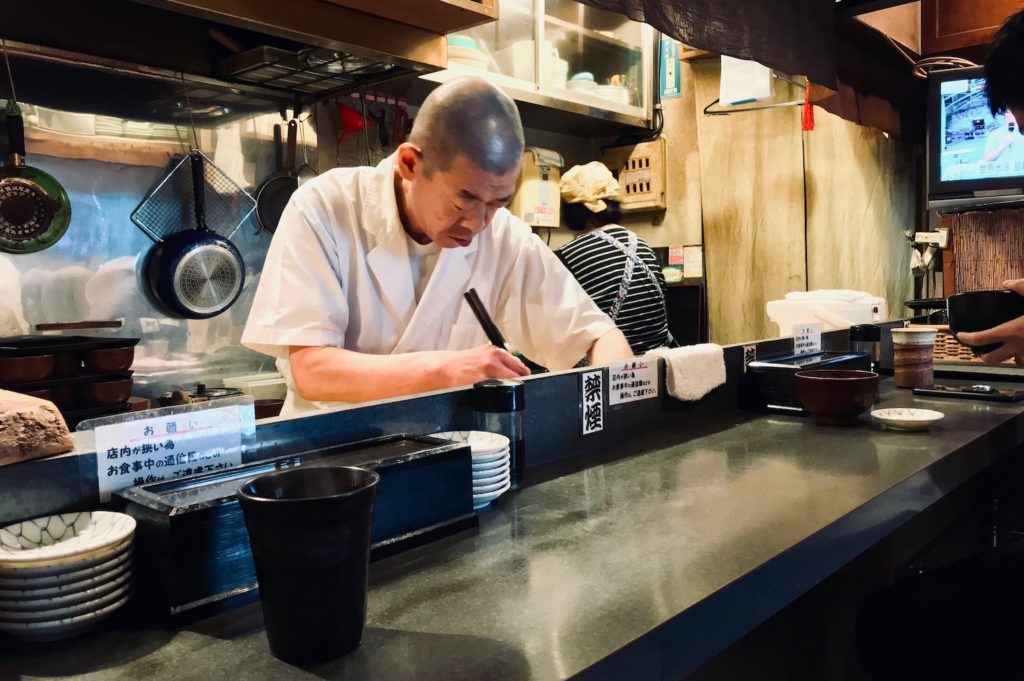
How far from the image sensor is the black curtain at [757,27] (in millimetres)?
1820

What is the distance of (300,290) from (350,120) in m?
1.72

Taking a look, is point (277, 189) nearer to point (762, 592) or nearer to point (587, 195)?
point (587, 195)

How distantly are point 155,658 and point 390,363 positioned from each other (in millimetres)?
916

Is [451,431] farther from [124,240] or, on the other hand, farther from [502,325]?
[124,240]

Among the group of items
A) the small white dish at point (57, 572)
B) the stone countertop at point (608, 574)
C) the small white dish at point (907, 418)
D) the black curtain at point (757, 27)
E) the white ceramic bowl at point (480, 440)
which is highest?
the black curtain at point (757, 27)

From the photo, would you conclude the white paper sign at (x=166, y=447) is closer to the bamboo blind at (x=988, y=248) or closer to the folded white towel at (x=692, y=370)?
the folded white towel at (x=692, y=370)

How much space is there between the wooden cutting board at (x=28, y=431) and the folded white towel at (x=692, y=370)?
4.05 ft

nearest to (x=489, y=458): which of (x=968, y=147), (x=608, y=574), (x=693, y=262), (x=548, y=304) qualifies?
(x=608, y=574)

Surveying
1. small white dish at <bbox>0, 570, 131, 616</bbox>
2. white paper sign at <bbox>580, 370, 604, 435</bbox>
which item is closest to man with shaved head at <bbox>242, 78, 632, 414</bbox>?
white paper sign at <bbox>580, 370, 604, 435</bbox>

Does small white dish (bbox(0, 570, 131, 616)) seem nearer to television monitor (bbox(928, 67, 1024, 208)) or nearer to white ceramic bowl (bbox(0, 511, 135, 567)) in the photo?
white ceramic bowl (bbox(0, 511, 135, 567))

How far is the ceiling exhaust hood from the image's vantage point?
7.80ft

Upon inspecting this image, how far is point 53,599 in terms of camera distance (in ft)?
2.31

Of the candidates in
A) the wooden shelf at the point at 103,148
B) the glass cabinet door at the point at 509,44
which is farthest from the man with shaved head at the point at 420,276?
the glass cabinet door at the point at 509,44

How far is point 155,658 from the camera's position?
0.69 m
